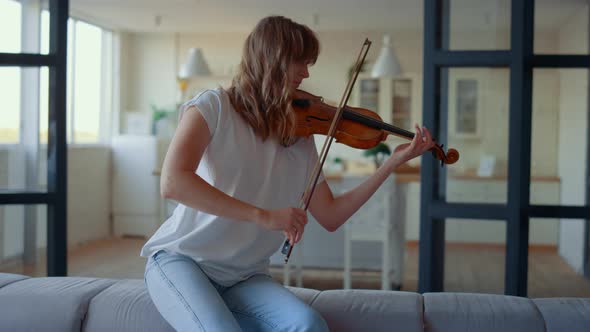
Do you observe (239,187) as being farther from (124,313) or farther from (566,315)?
(566,315)

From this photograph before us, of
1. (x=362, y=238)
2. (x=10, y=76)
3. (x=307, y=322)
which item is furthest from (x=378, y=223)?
(x=307, y=322)

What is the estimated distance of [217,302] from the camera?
1.45m

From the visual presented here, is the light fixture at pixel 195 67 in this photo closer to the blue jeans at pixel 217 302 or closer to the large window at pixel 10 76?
the large window at pixel 10 76

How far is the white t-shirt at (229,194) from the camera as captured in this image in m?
1.56

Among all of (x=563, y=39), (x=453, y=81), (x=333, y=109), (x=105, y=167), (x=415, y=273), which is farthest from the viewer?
(x=105, y=167)

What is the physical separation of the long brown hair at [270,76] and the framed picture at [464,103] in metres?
1.20

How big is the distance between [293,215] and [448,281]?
1561mm

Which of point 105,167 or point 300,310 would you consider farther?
point 105,167

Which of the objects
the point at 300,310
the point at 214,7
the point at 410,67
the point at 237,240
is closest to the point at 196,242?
the point at 237,240

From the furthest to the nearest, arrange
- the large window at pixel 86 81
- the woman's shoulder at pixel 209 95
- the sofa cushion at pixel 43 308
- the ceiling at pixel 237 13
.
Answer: the large window at pixel 86 81 < the ceiling at pixel 237 13 < the sofa cushion at pixel 43 308 < the woman's shoulder at pixel 209 95

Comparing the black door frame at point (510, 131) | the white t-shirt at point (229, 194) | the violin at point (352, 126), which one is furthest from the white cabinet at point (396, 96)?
the white t-shirt at point (229, 194)

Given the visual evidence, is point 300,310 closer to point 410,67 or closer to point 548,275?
point 548,275

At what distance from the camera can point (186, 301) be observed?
4.77 ft

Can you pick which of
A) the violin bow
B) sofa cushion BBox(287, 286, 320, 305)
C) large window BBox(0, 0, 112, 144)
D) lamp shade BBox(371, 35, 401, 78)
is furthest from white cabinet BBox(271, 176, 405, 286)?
large window BBox(0, 0, 112, 144)
